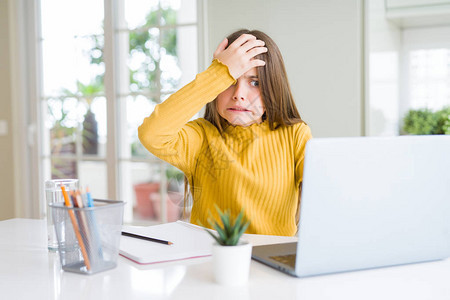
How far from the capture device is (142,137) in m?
1.29

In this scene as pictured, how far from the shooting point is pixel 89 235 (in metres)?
0.91

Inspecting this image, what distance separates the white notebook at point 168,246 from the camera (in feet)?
3.24

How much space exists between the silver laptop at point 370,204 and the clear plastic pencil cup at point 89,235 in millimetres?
295

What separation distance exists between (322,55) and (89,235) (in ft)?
6.37

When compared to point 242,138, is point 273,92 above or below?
above

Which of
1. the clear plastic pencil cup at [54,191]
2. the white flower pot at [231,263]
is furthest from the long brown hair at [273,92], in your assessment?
the white flower pot at [231,263]

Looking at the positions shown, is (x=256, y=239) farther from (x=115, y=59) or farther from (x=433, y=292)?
(x=115, y=59)

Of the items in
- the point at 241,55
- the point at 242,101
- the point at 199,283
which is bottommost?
the point at 199,283

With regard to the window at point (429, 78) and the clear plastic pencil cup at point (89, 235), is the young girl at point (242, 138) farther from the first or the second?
the window at point (429, 78)

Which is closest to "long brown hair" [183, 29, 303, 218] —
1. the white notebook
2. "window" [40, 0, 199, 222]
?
the white notebook

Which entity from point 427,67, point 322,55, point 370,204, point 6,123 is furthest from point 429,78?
point 6,123

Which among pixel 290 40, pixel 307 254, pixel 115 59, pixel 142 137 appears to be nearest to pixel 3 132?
pixel 115 59

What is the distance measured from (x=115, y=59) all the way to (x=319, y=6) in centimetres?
131

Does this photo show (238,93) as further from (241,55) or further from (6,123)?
(6,123)
